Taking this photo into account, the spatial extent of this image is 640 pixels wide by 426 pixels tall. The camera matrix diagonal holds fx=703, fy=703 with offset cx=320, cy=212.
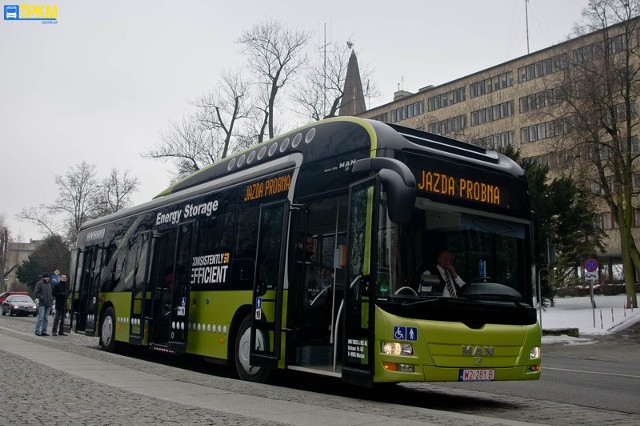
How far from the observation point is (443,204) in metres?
8.63

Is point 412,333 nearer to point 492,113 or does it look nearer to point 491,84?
point 492,113

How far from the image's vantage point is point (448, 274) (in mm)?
A: 8312

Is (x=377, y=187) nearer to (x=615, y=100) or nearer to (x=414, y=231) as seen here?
(x=414, y=231)

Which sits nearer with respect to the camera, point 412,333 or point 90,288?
point 412,333

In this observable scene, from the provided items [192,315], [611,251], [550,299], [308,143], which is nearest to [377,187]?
[308,143]

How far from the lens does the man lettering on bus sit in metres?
8.23

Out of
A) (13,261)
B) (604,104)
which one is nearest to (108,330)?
(604,104)

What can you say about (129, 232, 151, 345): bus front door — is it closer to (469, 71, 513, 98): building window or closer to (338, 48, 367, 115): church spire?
(338, 48, 367, 115): church spire

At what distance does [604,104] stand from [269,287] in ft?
104

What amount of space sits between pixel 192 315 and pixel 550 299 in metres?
28.8

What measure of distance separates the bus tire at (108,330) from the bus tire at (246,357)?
5.96 metres

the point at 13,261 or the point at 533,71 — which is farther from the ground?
the point at 533,71

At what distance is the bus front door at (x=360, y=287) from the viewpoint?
805 centimetres

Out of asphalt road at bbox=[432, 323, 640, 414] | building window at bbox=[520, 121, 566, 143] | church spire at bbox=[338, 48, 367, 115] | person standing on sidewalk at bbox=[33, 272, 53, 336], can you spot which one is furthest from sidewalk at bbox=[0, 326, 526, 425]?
building window at bbox=[520, 121, 566, 143]
